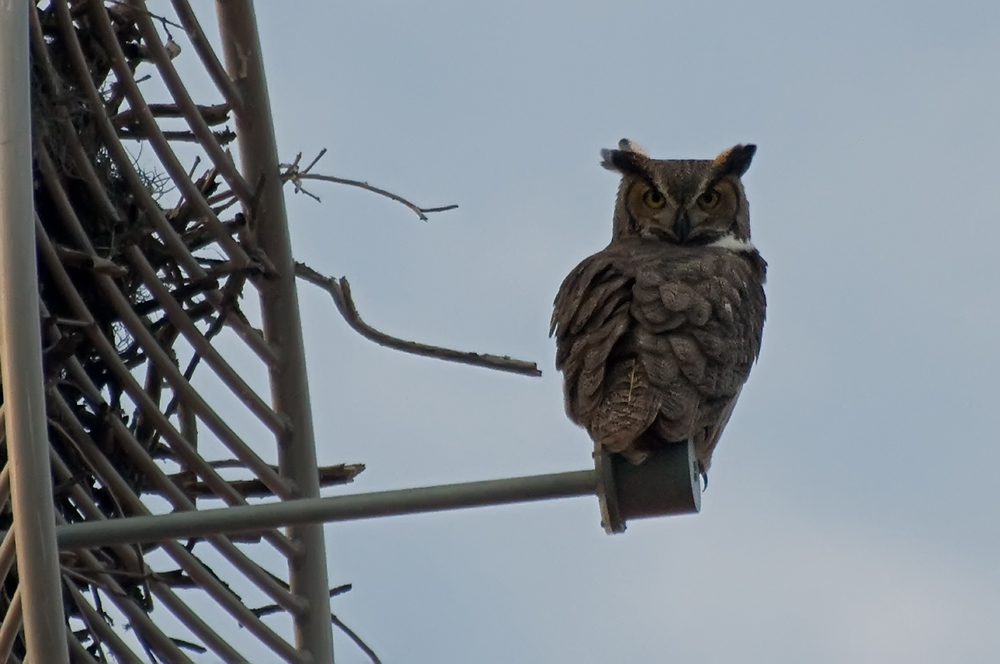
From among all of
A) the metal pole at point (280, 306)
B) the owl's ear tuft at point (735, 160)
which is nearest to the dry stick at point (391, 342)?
the metal pole at point (280, 306)

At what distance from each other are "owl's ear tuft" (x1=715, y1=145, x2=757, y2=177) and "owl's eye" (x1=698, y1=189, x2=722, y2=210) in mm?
118

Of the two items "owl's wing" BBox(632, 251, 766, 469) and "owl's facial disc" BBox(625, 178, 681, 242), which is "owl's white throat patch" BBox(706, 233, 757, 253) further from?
"owl's wing" BBox(632, 251, 766, 469)

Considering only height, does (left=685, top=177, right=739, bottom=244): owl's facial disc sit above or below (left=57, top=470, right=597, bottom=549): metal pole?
above

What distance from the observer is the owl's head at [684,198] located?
593 centimetres

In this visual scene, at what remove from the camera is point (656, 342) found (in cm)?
418

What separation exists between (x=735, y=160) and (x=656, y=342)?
2203mm

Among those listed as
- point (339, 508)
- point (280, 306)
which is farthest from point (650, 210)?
point (339, 508)

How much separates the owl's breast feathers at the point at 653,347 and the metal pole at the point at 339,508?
2.28ft

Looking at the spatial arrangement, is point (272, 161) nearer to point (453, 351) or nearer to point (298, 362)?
point (298, 362)

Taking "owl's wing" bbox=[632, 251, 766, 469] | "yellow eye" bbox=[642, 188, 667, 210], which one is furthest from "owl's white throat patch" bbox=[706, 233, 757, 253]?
"owl's wing" bbox=[632, 251, 766, 469]

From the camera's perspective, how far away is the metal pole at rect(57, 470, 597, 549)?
10.5 ft

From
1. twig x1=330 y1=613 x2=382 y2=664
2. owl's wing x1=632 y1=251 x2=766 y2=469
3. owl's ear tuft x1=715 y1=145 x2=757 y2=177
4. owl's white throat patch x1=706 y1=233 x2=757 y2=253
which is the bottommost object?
twig x1=330 y1=613 x2=382 y2=664

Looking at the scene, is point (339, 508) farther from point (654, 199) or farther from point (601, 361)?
point (654, 199)

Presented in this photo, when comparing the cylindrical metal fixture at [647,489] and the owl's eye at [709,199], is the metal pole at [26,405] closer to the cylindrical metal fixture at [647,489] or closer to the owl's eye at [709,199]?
the cylindrical metal fixture at [647,489]
